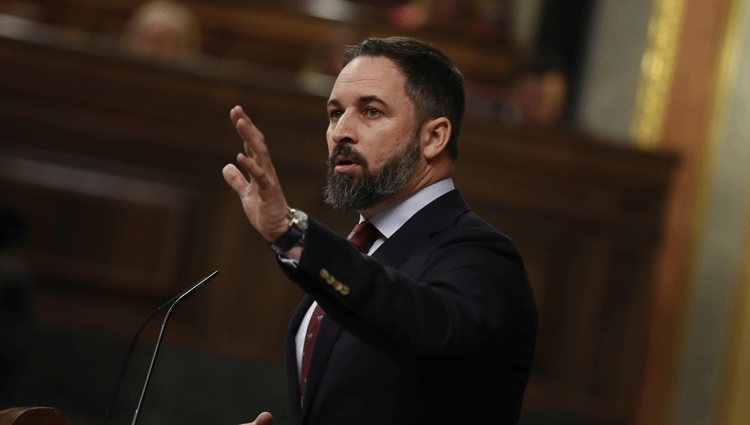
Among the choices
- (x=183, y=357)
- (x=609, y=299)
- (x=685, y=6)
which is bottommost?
(x=183, y=357)

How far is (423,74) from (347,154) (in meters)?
0.21

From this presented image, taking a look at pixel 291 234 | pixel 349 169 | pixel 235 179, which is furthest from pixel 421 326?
pixel 349 169

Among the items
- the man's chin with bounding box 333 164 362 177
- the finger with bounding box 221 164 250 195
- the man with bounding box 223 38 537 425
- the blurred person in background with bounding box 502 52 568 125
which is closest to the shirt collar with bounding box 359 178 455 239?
the man with bounding box 223 38 537 425

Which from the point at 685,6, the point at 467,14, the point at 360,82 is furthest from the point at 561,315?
the point at 467,14

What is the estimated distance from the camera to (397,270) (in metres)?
1.94

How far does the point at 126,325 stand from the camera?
439cm

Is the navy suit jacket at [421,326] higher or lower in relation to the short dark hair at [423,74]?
lower

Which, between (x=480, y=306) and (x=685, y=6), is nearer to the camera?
(x=480, y=306)

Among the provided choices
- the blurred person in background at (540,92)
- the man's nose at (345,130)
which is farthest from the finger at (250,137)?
the blurred person in background at (540,92)

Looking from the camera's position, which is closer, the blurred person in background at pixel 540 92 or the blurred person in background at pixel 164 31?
the blurred person in background at pixel 164 31

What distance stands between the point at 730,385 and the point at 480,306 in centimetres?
315

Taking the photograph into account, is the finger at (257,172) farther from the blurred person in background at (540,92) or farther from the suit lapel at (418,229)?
the blurred person in background at (540,92)

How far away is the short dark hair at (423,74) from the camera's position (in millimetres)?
2139

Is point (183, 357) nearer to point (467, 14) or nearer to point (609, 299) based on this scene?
point (609, 299)
